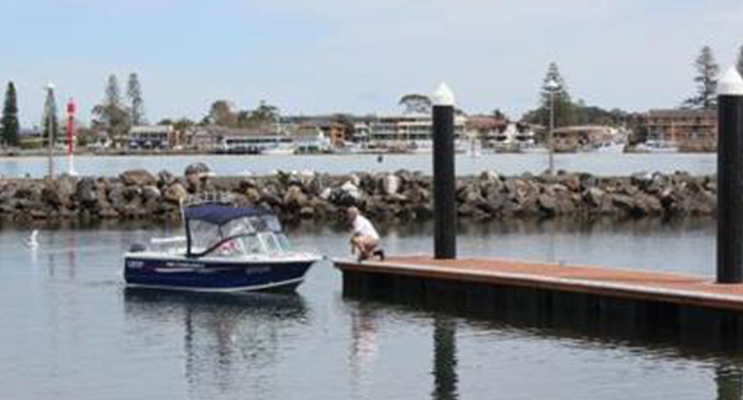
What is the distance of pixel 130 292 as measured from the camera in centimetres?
3312

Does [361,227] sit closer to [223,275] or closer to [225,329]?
[223,275]

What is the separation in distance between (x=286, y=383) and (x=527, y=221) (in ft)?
122

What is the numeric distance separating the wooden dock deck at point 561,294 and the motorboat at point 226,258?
1.36 metres

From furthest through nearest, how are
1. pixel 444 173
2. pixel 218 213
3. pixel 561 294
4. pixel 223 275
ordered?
pixel 218 213 → pixel 223 275 → pixel 444 173 → pixel 561 294

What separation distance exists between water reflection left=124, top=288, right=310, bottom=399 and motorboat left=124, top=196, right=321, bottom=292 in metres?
0.31

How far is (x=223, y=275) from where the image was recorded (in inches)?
1271

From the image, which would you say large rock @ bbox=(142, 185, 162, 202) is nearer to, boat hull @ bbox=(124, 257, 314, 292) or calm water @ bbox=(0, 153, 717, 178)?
calm water @ bbox=(0, 153, 717, 178)

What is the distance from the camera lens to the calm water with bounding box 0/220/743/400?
835 inches

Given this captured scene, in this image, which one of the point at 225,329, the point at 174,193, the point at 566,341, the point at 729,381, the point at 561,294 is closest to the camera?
the point at 729,381

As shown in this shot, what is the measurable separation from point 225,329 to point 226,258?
5084 mm

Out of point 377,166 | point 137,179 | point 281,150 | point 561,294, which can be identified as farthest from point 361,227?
point 281,150

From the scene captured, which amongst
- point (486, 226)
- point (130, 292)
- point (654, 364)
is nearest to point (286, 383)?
point (654, 364)

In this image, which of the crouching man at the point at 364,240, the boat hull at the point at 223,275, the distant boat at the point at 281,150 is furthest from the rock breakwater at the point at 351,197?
the distant boat at the point at 281,150

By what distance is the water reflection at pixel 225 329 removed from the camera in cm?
2203
